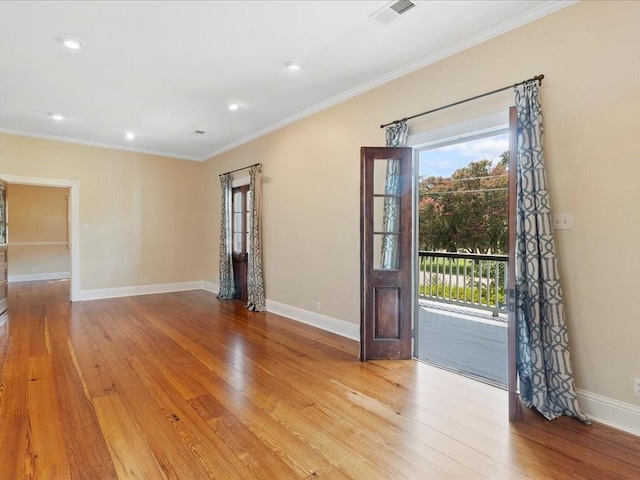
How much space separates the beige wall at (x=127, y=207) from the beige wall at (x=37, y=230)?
4.04 metres

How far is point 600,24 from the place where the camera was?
92.5 inches

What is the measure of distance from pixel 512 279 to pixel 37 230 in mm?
11145

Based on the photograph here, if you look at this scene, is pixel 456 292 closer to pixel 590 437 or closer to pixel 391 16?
pixel 590 437

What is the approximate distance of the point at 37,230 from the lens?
917 cm

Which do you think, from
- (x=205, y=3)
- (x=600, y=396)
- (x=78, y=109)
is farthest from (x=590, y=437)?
(x=78, y=109)

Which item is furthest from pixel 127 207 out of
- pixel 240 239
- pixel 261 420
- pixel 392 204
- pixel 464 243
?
pixel 464 243

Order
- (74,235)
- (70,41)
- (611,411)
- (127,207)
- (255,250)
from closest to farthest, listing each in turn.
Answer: (611,411)
(70,41)
(255,250)
(74,235)
(127,207)

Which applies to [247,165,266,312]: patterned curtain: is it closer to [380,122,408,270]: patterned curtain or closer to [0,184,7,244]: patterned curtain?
[380,122,408,270]: patterned curtain

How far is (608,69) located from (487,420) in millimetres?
2518

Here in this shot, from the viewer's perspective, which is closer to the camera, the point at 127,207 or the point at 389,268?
the point at 389,268

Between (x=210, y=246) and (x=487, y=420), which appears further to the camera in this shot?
(x=210, y=246)

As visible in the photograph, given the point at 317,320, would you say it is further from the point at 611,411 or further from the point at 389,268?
the point at 611,411

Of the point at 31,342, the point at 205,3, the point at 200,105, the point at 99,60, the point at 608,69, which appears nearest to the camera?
the point at 608,69

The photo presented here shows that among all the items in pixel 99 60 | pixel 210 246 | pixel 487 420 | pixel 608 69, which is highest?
pixel 99 60
